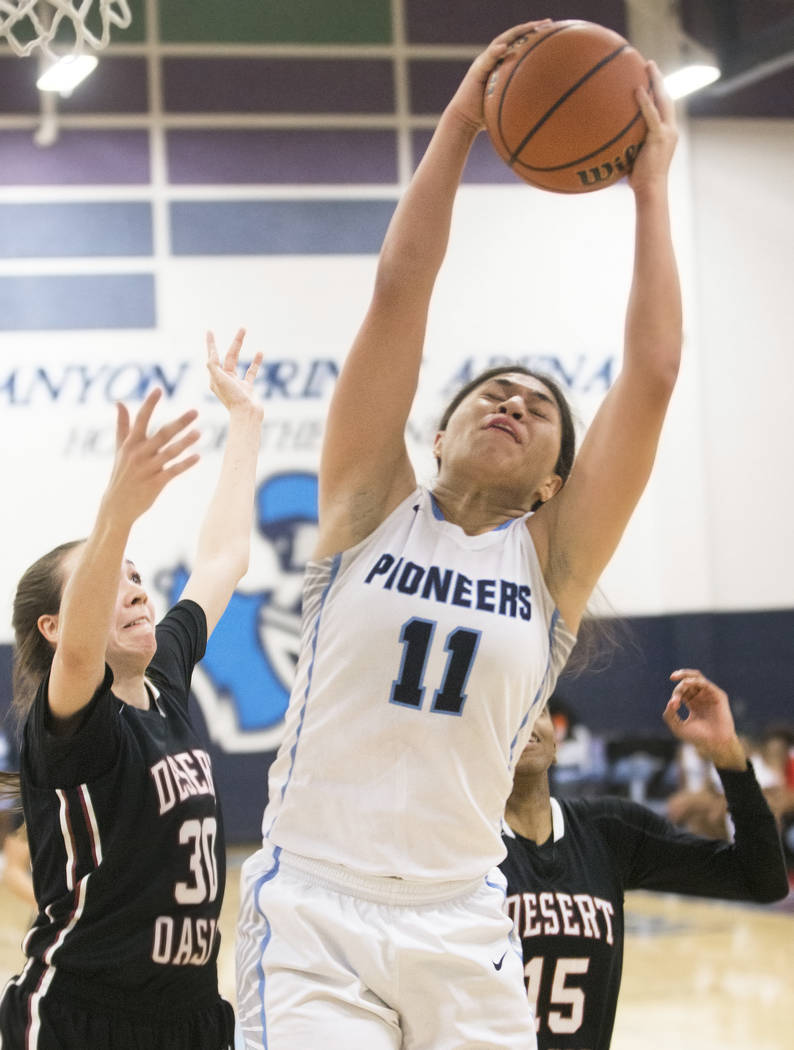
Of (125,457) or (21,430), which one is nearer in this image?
(125,457)

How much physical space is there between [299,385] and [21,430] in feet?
6.76

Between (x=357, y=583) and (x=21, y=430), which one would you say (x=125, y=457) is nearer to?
(x=357, y=583)

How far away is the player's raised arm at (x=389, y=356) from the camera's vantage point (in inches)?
90.5

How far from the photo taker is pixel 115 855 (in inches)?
99.0

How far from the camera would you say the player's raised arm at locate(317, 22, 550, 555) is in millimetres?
2299

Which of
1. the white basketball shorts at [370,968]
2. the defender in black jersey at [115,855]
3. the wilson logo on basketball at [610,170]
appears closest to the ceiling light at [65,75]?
the defender in black jersey at [115,855]

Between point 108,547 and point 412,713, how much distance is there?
559 mm

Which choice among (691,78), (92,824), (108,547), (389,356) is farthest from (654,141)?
(691,78)

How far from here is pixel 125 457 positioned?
1992 millimetres

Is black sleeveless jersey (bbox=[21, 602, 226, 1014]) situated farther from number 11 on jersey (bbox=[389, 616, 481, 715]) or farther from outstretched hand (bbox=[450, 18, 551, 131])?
outstretched hand (bbox=[450, 18, 551, 131])

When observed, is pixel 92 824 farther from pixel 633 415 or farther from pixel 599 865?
pixel 633 415

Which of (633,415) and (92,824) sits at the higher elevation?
(633,415)

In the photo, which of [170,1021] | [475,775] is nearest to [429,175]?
[475,775]

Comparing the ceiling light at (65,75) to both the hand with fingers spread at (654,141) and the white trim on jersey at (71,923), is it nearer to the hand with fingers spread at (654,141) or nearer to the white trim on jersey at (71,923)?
the hand with fingers spread at (654,141)
